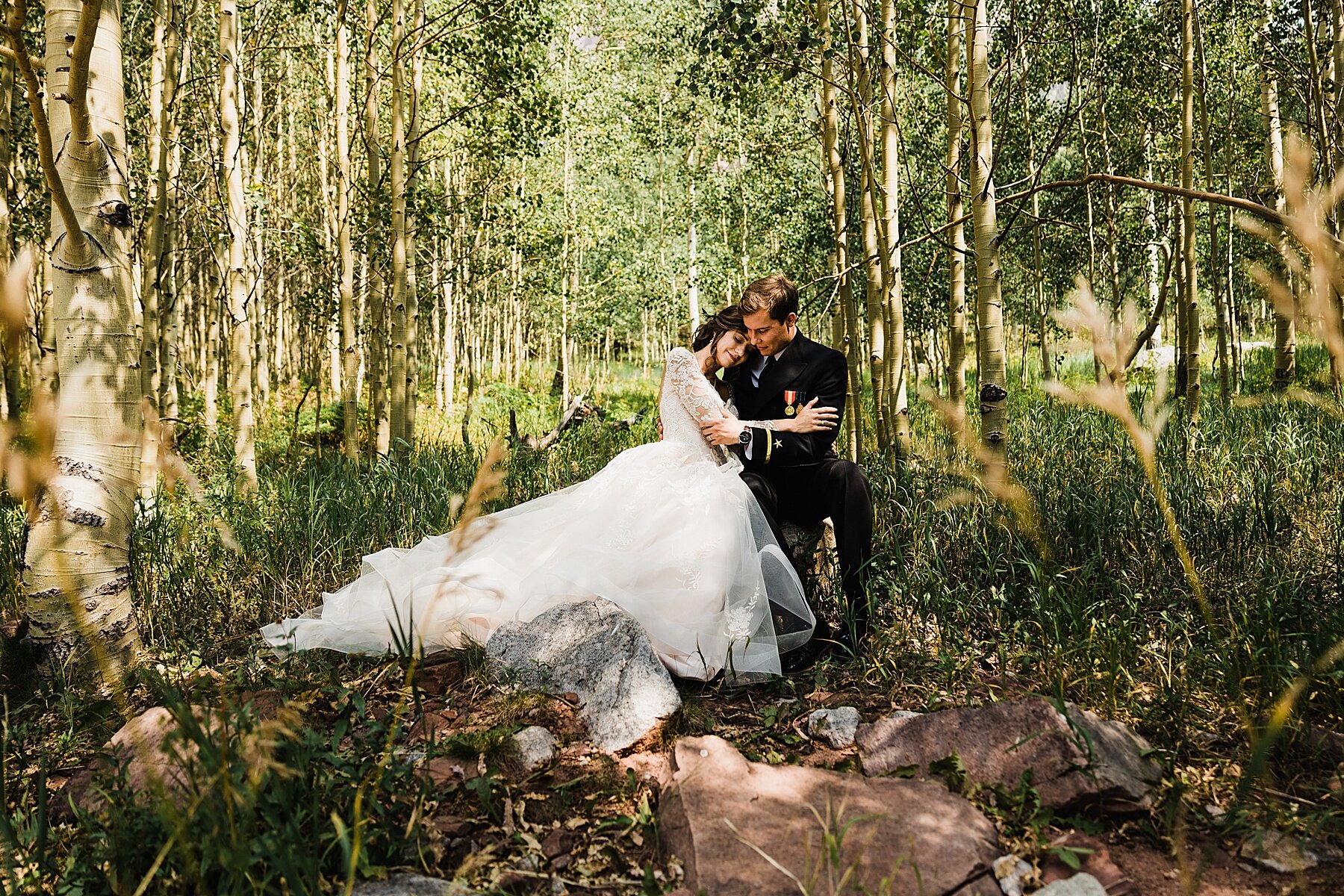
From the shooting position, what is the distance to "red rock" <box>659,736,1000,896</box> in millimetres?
1780

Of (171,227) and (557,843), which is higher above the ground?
(171,227)

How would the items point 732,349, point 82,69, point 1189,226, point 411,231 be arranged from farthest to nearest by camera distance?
point 411,231 < point 1189,226 < point 732,349 < point 82,69

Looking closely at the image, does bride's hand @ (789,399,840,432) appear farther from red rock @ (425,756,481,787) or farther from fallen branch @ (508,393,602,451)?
fallen branch @ (508,393,602,451)

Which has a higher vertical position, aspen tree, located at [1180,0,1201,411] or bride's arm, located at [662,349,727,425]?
aspen tree, located at [1180,0,1201,411]

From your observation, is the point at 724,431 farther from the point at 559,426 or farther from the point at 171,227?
the point at 171,227

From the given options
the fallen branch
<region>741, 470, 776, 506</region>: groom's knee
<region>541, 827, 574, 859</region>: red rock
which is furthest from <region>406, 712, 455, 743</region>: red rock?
the fallen branch

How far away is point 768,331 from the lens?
4160 millimetres

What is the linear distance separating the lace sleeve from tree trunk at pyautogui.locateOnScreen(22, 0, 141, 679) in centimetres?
243

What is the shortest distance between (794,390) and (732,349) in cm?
46

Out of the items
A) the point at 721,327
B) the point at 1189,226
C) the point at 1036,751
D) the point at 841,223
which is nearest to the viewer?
the point at 1036,751

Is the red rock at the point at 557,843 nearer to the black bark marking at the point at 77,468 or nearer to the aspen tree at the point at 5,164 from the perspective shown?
the black bark marking at the point at 77,468

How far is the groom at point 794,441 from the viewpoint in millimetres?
3656

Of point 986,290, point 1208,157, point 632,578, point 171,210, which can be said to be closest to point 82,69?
point 632,578

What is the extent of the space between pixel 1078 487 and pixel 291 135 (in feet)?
58.7
